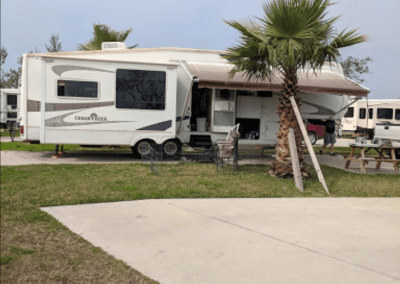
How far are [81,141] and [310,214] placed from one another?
301 inches

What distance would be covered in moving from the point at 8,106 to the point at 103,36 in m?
11.3

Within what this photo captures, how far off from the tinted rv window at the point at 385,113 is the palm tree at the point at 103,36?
676 inches

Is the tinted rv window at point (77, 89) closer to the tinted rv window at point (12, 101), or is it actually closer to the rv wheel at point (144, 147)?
the rv wheel at point (144, 147)

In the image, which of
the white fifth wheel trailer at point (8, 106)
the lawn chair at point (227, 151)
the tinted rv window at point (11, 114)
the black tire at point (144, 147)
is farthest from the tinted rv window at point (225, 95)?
the tinted rv window at point (11, 114)

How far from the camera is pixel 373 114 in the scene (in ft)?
92.3

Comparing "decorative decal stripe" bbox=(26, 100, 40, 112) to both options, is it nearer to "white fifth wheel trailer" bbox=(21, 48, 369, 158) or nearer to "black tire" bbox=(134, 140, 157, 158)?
"white fifth wheel trailer" bbox=(21, 48, 369, 158)

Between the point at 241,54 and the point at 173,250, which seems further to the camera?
the point at 241,54

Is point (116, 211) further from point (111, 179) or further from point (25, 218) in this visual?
point (111, 179)

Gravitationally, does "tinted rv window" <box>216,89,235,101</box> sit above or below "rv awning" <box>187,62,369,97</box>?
below

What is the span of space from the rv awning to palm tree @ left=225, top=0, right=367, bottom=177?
6.71ft

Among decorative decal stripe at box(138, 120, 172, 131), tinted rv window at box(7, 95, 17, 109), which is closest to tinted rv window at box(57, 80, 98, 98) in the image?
decorative decal stripe at box(138, 120, 172, 131)

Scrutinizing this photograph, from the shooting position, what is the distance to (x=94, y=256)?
4129 millimetres

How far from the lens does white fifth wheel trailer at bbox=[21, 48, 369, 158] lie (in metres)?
11.8

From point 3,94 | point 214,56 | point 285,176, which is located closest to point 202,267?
point 285,176
